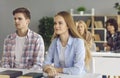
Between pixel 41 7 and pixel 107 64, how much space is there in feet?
15.8

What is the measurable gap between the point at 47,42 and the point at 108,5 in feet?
6.70

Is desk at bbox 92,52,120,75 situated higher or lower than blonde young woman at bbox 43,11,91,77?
lower

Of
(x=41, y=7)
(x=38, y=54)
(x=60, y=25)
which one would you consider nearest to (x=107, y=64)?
(x=38, y=54)

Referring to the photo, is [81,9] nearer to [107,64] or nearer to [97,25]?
[97,25]

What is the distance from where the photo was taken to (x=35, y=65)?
9.39ft

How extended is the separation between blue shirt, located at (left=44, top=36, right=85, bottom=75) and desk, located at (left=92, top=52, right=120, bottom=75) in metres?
1.37

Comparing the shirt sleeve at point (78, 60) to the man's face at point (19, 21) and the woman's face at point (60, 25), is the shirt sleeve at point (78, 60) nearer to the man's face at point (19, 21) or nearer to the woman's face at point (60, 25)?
the woman's face at point (60, 25)

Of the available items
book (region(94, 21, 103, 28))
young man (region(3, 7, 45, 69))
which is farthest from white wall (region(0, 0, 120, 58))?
young man (region(3, 7, 45, 69))

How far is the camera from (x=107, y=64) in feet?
12.7

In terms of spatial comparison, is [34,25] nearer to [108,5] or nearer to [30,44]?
[108,5]

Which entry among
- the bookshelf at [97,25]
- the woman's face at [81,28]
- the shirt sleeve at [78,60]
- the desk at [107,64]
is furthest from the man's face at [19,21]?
the bookshelf at [97,25]

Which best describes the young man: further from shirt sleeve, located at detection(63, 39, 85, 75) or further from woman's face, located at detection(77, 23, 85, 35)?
woman's face, located at detection(77, 23, 85, 35)

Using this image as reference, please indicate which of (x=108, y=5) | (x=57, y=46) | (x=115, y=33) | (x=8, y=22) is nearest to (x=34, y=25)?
(x=8, y=22)

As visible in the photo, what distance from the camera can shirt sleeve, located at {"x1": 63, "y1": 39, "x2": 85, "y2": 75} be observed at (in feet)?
7.69
